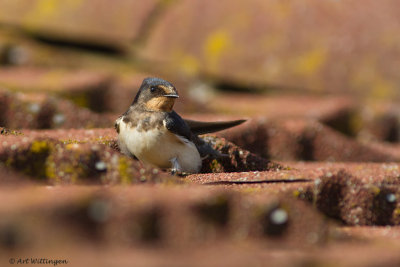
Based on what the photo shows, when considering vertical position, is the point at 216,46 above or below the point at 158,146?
above

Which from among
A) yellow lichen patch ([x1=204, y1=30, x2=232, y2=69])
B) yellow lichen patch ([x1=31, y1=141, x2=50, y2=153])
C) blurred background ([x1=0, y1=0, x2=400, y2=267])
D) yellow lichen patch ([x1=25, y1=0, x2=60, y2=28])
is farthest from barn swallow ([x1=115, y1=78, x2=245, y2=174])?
yellow lichen patch ([x1=25, y1=0, x2=60, y2=28])

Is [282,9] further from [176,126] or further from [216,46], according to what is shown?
[176,126]

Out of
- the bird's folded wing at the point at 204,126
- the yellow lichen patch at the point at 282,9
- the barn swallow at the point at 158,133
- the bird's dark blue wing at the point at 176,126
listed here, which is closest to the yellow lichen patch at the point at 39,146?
the barn swallow at the point at 158,133

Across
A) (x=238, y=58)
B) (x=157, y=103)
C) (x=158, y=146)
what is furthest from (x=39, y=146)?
(x=238, y=58)

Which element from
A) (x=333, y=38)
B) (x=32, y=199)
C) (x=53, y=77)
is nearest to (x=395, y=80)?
(x=333, y=38)

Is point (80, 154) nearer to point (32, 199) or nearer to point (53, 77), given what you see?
point (32, 199)

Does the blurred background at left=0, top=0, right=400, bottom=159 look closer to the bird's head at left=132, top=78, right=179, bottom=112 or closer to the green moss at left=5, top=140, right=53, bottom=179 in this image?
the bird's head at left=132, top=78, right=179, bottom=112

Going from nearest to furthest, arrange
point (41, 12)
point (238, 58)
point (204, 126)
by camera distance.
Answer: point (204, 126) → point (238, 58) → point (41, 12)

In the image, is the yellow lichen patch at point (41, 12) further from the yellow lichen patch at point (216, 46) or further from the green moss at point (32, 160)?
the green moss at point (32, 160)
